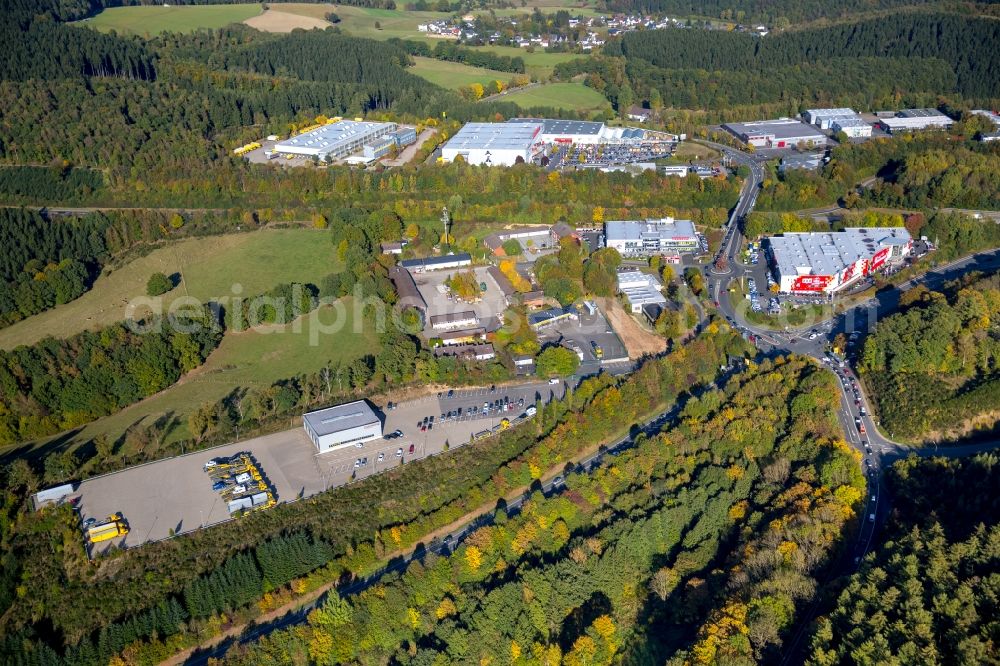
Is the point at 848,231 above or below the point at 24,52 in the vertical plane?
below

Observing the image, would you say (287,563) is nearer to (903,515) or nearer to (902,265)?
(903,515)

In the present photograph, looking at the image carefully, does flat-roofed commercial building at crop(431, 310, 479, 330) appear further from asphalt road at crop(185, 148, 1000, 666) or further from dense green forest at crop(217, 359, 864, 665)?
dense green forest at crop(217, 359, 864, 665)

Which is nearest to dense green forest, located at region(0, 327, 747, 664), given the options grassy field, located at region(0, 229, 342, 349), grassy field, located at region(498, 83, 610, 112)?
grassy field, located at region(0, 229, 342, 349)

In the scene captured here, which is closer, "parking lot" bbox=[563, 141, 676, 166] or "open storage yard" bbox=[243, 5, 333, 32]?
"parking lot" bbox=[563, 141, 676, 166]


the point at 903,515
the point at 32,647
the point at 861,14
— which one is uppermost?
the point at 861,14

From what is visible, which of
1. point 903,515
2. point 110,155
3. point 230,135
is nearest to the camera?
point 903,515

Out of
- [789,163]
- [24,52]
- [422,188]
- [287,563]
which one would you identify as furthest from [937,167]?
[24,52]
